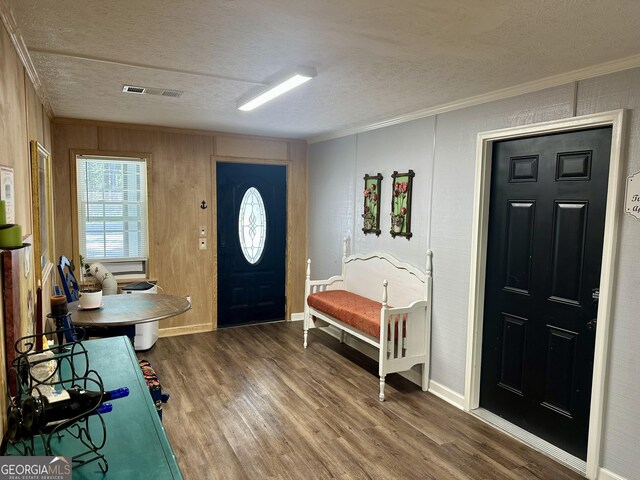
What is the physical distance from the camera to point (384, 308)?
356 cm

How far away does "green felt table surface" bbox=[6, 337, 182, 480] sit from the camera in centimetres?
124

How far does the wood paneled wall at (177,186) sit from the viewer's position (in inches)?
177

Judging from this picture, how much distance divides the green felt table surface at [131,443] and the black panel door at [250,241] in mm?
3537

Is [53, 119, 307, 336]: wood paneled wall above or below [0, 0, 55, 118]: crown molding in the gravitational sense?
below

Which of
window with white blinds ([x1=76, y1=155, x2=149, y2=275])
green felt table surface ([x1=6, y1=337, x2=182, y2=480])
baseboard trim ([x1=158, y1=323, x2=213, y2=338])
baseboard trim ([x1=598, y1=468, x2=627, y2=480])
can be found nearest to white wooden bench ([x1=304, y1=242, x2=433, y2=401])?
baseboard trim ([x1=158, y1=323, x2=213, y2=338])

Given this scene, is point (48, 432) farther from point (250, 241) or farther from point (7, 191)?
point (250, 241)

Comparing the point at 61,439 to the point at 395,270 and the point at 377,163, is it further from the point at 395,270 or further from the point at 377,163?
the point at 377,163

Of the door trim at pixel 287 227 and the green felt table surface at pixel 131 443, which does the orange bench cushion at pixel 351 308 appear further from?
the green felt table surface at pixel 131 443

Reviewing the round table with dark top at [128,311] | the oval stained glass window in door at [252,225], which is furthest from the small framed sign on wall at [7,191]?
the oval stained glass window in door at [252,225]

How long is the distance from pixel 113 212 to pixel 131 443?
391cm

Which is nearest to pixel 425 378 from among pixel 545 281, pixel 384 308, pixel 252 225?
pixel 384 308

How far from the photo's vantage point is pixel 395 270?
164 inches

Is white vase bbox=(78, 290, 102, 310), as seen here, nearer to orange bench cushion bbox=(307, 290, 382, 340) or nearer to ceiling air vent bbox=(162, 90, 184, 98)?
ceiling air vent bbox=(162, 90, 184, 98)

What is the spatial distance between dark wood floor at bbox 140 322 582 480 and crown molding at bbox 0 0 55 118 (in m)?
2.50
